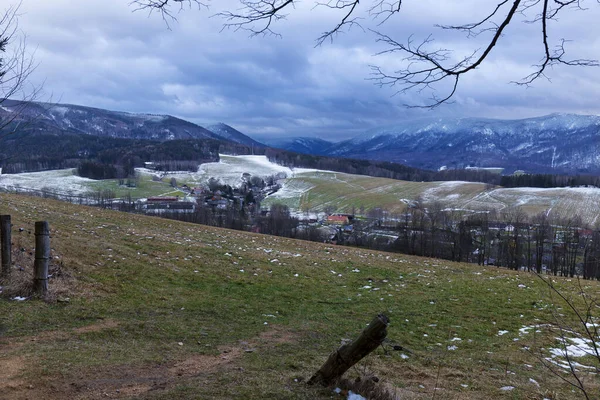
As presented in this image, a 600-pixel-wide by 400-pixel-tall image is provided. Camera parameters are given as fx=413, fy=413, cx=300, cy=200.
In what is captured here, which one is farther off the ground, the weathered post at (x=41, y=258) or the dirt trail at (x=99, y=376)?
the weathered post at (x=41, y=258)

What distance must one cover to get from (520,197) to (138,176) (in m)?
129

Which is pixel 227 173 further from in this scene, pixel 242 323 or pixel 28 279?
pixel 242 323

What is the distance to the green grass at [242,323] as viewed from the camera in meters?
6.14

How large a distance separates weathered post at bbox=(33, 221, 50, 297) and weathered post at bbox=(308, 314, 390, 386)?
7.54 meters

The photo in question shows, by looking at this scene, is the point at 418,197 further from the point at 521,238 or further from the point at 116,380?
the point at 116,380

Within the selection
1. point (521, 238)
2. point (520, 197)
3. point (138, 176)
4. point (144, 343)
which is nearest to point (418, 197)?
point (520, 197)

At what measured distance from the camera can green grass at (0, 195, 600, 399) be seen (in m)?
6.14

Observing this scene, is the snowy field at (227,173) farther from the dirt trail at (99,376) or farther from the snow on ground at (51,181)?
the dirt trail at (99,376)

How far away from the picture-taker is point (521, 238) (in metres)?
52.7

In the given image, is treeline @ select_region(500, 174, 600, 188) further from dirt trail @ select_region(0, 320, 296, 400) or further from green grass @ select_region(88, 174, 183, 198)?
dirt trail @ select_region(0, 320, 296, 400)

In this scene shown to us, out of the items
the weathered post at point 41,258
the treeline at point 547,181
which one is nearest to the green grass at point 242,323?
the weathered post at point 41,258

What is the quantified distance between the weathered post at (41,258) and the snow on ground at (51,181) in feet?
404

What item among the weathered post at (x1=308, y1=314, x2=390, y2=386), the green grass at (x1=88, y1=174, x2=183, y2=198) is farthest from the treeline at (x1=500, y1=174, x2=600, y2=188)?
the weathered post at (x1=308, y1=314, x2=390, y2=386)

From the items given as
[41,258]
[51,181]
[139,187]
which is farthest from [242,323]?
[51,181]
